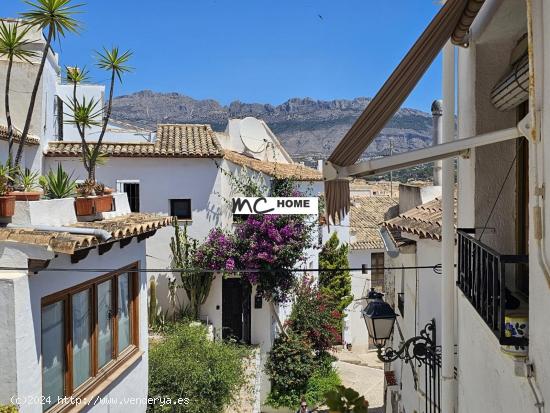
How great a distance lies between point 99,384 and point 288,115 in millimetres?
66750

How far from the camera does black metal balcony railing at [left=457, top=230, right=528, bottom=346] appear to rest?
2965 mm

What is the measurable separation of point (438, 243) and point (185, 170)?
1183 cm

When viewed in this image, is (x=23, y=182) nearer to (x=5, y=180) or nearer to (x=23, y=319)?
(x=5, y=180)

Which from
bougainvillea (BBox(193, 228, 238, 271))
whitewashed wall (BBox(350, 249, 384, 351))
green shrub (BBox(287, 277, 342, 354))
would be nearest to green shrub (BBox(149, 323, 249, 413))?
bougainvillea (BBox(193, 228, 238, 271))

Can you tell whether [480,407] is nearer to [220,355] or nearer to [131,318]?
[131,318]

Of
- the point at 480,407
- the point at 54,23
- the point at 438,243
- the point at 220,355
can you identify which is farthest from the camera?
the point at 220,355

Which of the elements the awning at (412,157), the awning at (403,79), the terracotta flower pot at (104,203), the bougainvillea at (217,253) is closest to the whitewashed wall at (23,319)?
the terracotta flower pot at (104,203)

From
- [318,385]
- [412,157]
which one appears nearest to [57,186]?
[412,157]

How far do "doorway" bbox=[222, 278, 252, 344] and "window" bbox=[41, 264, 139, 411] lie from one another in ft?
33.4

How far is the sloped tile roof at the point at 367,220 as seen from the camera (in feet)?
90.0

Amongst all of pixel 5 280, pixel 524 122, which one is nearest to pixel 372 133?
pixel 524 122

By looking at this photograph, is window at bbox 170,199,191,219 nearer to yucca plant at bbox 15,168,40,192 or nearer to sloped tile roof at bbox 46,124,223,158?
sloped tile roof at bbox 46,124,223,158

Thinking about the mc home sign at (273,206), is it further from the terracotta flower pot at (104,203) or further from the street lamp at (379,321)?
the street lamp at (379,321)

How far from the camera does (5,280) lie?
472 centimetres
